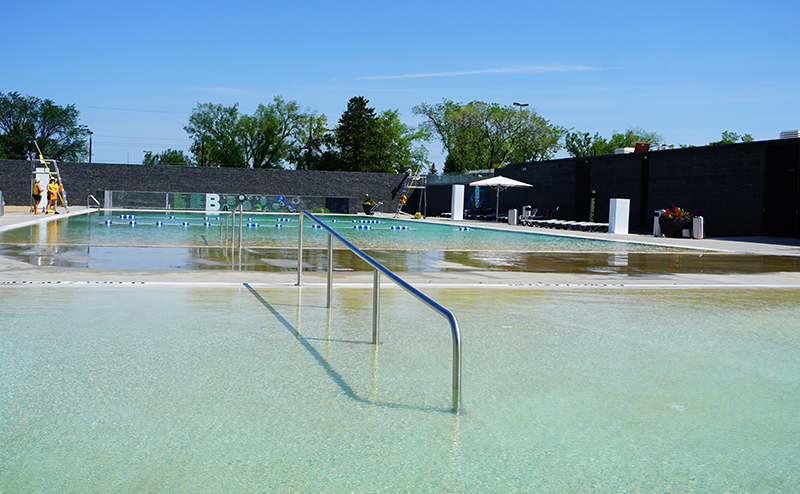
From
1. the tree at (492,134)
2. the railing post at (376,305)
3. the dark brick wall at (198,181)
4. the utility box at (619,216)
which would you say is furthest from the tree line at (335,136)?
the railing post at (376,305)

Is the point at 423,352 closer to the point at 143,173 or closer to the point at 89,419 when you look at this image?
the point at 89,419

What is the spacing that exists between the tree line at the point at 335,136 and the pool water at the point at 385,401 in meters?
69.6

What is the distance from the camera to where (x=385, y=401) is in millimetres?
4105

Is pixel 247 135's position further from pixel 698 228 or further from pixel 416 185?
pixel 698 228

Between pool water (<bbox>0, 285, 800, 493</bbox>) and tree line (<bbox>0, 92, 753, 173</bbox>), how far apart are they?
6962 centimetres

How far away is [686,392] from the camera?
→ 4.41 m

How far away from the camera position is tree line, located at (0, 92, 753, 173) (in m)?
75.4

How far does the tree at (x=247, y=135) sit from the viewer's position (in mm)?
81312

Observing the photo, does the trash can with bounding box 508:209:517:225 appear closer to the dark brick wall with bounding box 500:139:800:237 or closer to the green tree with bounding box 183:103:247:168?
the dark brick wall with bounding box 500:139:800:237

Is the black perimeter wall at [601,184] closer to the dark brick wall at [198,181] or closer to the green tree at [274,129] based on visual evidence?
the dark brick wall at [198,181]

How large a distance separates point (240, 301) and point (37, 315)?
76.7 inches

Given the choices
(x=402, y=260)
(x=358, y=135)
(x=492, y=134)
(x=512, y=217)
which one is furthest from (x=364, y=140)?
(x=402, y=260)

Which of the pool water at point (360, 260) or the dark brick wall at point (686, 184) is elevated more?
the dark brick wall at point (686, 184)

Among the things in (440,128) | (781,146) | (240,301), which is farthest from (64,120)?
(240,301)
